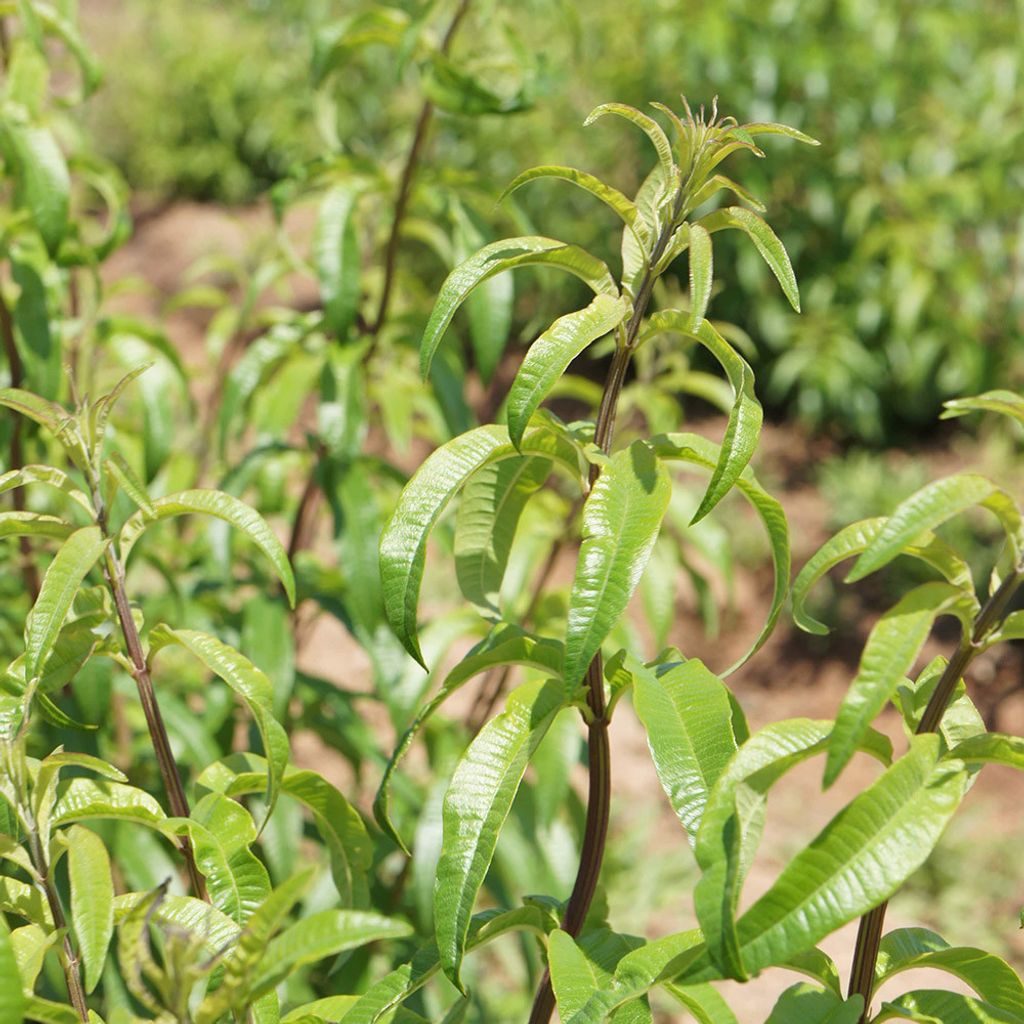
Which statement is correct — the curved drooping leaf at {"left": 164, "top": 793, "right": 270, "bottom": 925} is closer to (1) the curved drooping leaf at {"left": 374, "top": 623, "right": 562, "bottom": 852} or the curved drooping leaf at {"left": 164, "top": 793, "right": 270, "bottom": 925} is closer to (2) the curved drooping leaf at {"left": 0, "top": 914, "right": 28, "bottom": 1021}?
(1) the curved drooping leaf at {"left": 374, "top": 623, "right": 562, "bottom": 852}

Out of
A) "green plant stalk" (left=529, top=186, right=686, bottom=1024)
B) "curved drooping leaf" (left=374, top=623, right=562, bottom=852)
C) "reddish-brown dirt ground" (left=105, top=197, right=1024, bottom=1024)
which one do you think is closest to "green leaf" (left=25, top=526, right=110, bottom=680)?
"curved drooping leaf" (left=374, top=623, right=562, bottom=852)

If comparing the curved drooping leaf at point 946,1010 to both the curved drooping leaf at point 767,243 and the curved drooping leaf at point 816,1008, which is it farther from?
the curved drooping leaf at point 767,243

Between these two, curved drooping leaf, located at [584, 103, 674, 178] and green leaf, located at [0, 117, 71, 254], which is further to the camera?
green leaf, located at [0, 117, 71, 254]

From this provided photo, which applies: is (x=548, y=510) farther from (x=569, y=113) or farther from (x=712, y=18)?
(x=569, y=113)

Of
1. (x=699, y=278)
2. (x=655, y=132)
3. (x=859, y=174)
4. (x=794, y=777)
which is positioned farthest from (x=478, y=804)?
(x=859, y=174)

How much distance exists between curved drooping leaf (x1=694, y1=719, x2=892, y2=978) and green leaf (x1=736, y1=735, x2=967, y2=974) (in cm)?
2

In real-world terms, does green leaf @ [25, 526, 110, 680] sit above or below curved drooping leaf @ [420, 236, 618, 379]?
below

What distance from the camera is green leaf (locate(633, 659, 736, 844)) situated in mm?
885

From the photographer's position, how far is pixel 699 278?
36.3 inches

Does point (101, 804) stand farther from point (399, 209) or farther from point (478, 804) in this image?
point (399, 209)

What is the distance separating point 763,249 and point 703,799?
0.45m

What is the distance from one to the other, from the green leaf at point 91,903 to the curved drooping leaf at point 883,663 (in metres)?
0.54

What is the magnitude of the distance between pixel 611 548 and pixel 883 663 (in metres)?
0.22

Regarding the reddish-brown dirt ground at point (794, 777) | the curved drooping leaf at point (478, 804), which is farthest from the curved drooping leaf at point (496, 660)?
the reddish-brown dirt ground at point (794, 777)
